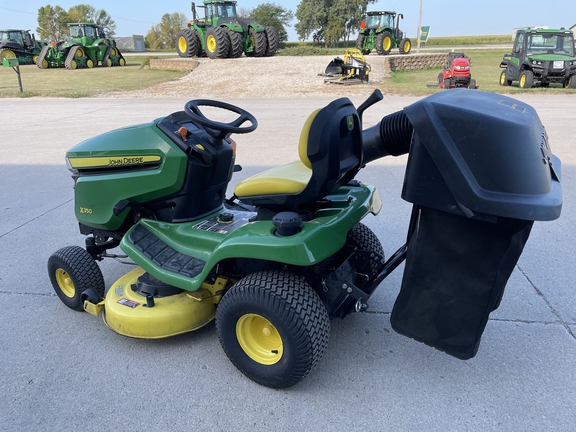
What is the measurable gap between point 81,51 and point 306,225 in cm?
2583

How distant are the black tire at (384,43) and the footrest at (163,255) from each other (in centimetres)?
2363

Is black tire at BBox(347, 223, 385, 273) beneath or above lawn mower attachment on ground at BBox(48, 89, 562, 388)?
beneath

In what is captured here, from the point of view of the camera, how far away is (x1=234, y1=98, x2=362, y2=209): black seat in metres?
1.93

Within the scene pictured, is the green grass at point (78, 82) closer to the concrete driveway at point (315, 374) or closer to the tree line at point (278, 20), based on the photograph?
the concrete driveway at point (315, 374)

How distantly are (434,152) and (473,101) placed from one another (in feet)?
0.86

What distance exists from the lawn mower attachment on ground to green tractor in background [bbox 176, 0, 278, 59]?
1961 centimetres

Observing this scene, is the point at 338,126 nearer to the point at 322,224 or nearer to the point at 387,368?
the point at 322,224

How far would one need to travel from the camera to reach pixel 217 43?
20.5 m

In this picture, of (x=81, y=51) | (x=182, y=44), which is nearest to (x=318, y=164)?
(x=182, y=44)

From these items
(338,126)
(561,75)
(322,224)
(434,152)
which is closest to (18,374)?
(322,224)

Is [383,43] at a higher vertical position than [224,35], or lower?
lower

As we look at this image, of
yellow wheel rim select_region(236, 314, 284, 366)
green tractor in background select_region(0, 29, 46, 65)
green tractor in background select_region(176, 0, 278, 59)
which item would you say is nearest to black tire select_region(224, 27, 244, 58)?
green tractor in background select_region(176, 0, 278, 59)

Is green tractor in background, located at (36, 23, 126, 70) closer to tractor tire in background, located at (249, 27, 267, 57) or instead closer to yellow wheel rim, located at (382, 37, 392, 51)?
tractor tire in background, located at (249, 27, 267, 57)

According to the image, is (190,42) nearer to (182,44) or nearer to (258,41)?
(182,44)
